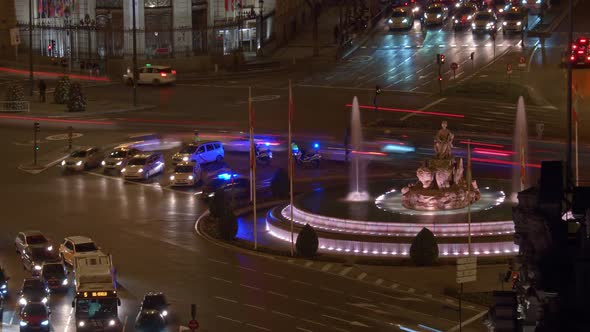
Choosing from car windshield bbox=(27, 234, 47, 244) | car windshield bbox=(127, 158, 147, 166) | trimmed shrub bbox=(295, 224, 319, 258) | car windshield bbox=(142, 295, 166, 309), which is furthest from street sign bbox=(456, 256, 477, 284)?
car windshield bbox=(127, 158, 147, 166)

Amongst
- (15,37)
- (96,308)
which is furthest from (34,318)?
(15,37)

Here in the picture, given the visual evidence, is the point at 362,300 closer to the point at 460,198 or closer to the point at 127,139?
the point at 460,198

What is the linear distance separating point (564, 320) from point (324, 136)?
1969 inches

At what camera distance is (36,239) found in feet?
152

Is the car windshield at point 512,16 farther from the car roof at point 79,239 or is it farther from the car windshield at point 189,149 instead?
the car roof at point 79,239

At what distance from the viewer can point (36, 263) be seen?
147 feet

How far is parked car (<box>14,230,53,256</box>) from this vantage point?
45.9 metres

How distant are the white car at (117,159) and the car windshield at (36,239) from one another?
58.0ft

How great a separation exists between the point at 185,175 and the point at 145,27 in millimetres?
49643

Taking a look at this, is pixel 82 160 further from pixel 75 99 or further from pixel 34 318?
pixel 34 318

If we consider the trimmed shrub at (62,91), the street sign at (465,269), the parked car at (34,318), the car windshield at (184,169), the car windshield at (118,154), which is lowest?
the parked car at (34,318)

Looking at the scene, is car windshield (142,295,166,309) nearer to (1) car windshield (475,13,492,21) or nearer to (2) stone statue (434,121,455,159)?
(2) stone statue (434,121,455,159)

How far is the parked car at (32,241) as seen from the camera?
45906 mm

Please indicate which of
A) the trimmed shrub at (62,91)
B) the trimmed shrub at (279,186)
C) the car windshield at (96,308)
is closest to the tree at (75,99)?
the trimmed shrub at (62,91)
